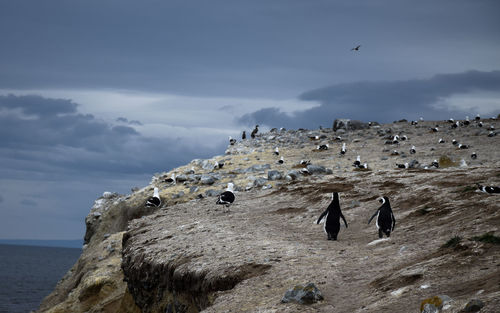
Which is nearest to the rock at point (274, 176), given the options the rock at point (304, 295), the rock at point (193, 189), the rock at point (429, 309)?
the rock at point (193, 189)

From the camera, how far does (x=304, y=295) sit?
9.09 meters

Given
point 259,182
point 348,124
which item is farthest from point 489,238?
point 348,124

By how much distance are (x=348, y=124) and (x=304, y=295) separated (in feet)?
170

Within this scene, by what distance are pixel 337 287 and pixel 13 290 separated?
9608cm

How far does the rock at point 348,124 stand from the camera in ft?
193

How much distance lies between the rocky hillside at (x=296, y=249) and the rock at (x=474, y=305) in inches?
0.8

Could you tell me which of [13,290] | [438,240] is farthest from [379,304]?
[13,290]

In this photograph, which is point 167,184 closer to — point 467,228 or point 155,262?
point 155,262

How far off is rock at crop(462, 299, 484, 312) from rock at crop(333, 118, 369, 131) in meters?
53.0

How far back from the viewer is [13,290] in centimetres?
9294

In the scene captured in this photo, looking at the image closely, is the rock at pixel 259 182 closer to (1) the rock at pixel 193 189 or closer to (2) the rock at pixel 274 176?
(2) the rock at pixel 274 176

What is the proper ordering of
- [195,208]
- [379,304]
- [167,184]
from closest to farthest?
[379,304] < [195,208] < [167,184]

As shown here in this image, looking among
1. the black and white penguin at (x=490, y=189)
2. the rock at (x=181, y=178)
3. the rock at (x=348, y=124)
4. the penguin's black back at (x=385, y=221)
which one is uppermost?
the rock at (x=348, y=124)

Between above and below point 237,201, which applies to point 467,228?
below
